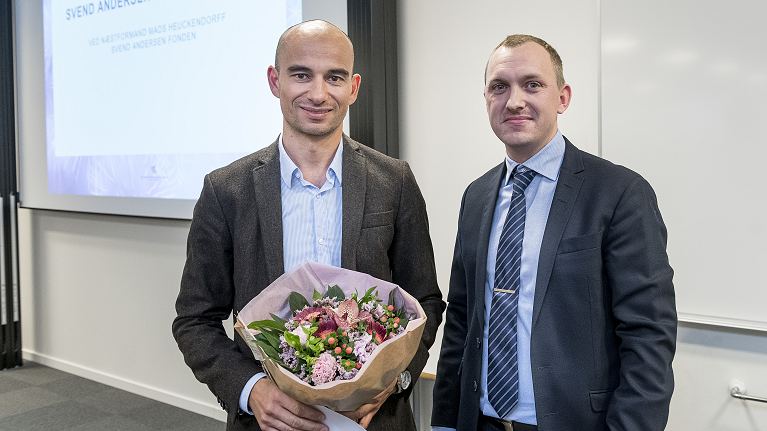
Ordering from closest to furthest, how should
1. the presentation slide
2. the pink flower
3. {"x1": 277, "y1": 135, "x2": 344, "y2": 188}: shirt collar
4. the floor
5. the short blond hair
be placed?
1. the pink flower
2. the short blond hair
3. {"x1": 277, "y1": 135, "x2": 344, "y2": 188}: shirt collar
4. the presentation slide
5. the floor

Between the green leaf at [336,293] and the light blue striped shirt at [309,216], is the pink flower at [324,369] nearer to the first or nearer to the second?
the green leaf at [336,293]

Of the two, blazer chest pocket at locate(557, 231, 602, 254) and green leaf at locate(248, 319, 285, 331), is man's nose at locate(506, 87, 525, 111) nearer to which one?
blazer chest pocket at locate(557, 231, 602, 254)

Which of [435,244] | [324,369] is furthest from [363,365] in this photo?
[435,244]

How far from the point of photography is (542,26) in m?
2.46

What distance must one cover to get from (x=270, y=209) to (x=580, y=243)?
0.78 m

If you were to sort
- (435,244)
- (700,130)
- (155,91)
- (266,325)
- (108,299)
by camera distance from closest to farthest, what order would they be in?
(266,325) < (700,130) < (435,244) < (155,91) < (108,299)

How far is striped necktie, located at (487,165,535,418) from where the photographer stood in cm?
138

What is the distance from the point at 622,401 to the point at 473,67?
1.80 m

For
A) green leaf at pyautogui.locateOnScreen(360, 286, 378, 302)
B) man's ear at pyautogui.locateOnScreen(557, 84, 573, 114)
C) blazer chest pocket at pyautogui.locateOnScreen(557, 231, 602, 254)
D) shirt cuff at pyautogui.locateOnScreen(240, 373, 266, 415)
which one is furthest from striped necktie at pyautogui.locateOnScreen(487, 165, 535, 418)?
shirt cuff at pyautogui.locateOnScreen(240, 373, 266, 415)

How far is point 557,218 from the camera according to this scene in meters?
1.37

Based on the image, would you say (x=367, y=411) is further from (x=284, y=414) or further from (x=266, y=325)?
(x=266, y=325)

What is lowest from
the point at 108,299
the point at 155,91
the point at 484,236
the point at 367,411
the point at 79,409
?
the point at 79,409

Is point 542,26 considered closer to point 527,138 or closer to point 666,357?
point 527,138

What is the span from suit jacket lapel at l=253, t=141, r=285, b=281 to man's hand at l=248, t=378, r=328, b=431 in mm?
317
